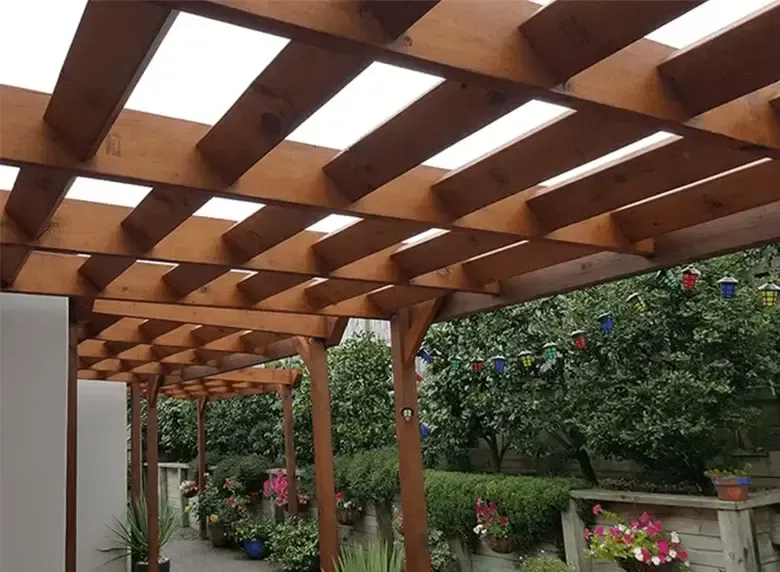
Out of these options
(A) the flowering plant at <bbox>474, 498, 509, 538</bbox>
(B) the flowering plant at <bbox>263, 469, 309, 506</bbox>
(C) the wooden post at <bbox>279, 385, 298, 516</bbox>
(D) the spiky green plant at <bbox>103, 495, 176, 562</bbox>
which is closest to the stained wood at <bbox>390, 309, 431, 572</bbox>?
(A) the flowering plant at <bbox>474, 498, 509, 538</bbox>

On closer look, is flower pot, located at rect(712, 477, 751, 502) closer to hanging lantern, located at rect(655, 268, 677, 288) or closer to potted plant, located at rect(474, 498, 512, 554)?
hanging lantern, located at rect(655, 268, 677, 288)

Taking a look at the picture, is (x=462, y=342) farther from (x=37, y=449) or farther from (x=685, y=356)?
(x=37, y=449)

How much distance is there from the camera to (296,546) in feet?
26.1

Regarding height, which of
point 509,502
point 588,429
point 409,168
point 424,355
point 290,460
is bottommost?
point 509,502

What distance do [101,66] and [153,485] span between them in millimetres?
7036

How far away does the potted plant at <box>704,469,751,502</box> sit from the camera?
453cm

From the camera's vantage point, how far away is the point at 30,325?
359 cm

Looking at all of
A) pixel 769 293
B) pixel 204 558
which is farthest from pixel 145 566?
pixel 769 293

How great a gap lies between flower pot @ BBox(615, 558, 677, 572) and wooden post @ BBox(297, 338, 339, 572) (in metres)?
1.94

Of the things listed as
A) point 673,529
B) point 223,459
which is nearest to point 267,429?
point 223,459

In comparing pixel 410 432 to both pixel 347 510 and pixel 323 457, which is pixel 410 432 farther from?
pixel 347 510

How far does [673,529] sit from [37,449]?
395 cm

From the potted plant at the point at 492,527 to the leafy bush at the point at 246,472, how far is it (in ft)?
19.0

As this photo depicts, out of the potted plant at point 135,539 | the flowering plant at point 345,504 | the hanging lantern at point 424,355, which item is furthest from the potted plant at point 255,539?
the hanging lantern at point 424,355
